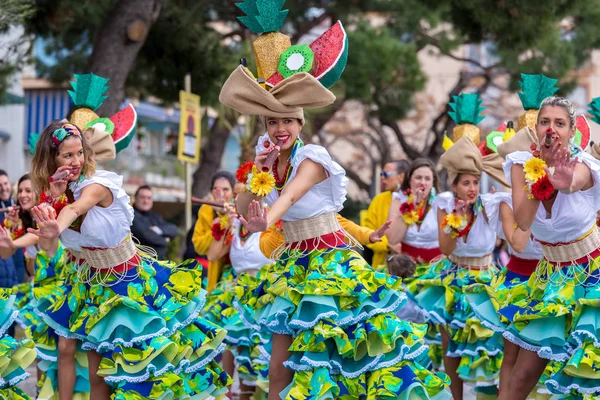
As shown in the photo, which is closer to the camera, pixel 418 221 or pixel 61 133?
pixel 61 133

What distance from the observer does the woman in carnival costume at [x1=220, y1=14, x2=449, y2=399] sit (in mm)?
5457

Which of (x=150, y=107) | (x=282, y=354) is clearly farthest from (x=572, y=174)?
(x=150, y=107)

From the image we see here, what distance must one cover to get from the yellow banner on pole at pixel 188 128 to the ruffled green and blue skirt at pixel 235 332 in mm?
4239

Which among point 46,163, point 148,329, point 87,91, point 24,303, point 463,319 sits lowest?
point 24,303

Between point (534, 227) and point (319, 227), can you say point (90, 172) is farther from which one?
point (534, 227)

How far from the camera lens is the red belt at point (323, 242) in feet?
18.5

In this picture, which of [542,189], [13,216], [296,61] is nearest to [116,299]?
[296,61]

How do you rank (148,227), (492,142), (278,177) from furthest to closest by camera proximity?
(148,227) → (492,142) → (278,177)

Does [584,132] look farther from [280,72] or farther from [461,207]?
[280,72]

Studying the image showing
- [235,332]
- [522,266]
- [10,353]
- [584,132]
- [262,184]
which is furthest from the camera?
[235,332]

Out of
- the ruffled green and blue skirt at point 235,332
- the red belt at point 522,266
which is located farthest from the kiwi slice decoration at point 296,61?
the ruffled green and blue skirt at point 235,332

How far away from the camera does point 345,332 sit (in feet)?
18.1

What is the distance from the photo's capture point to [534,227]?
555 cm

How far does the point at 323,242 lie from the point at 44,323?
7.29 feet
